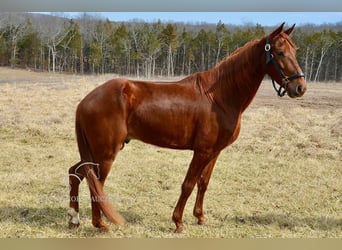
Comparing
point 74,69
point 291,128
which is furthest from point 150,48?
point 291,128

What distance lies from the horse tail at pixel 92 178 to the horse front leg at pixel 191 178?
0.55m

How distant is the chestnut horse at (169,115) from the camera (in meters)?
3.27

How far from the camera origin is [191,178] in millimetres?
3412

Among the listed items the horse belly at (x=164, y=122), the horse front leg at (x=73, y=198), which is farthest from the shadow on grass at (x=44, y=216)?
the horse belly at (x=164, y=122)

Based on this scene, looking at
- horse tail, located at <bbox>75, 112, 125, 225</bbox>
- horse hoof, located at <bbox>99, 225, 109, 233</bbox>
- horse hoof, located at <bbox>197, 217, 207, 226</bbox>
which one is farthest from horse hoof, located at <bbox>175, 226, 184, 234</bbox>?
horse hoof, located at <bbox>99, 225, 109, 233</bbox>

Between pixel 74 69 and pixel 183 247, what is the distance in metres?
2.49

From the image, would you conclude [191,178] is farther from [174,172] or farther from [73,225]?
[174,172]

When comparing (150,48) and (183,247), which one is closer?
(183,247)

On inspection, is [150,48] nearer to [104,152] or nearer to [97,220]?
[104,152]

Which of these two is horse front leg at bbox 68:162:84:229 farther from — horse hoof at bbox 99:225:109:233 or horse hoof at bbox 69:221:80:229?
horse hoof at bbox 99:225:109:233

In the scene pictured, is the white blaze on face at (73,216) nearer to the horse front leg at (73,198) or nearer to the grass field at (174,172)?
the horse front leg at (73,198)

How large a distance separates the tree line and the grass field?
19cm

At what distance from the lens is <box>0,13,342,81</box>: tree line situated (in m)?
4.10

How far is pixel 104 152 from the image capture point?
10.9 feet
